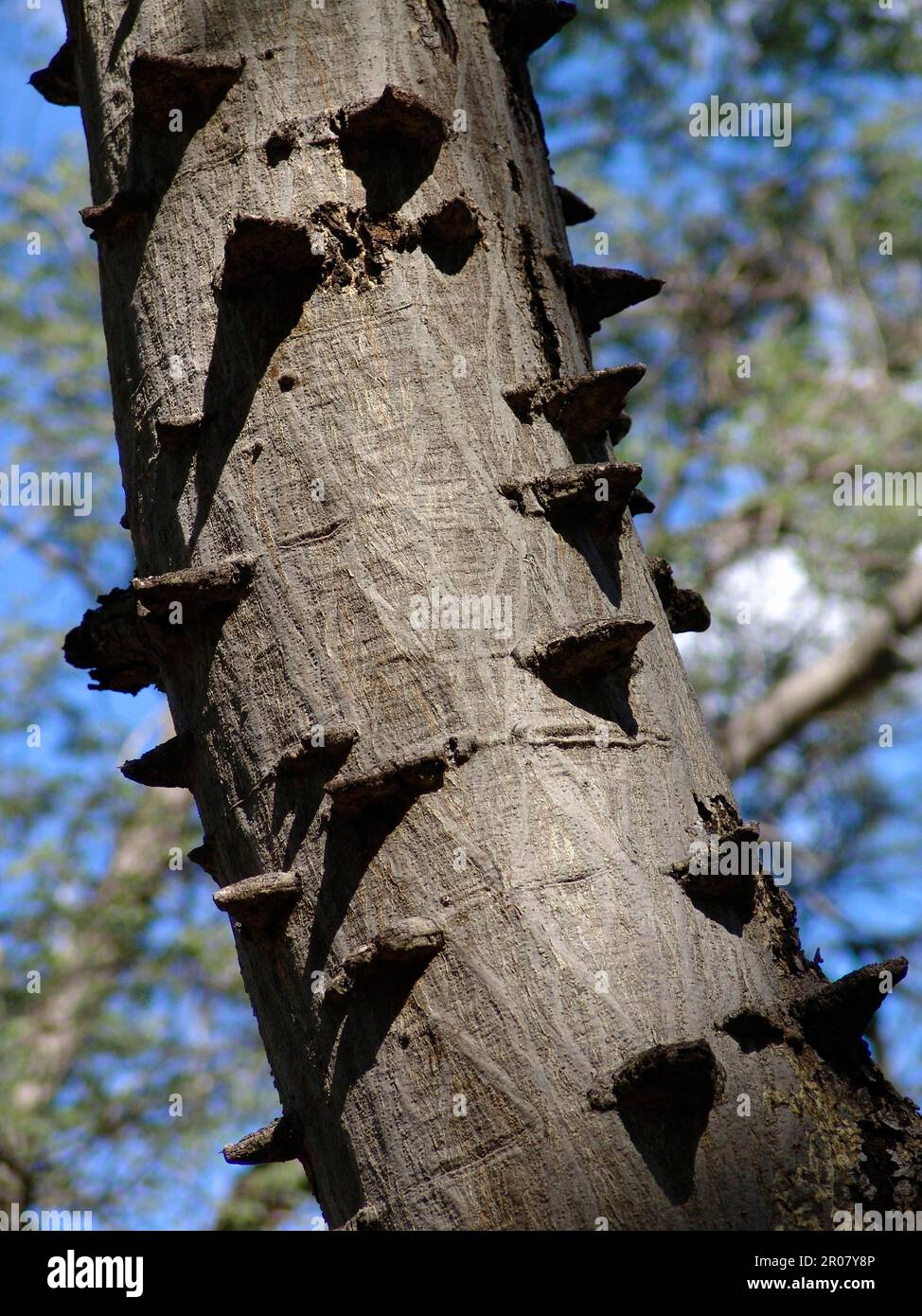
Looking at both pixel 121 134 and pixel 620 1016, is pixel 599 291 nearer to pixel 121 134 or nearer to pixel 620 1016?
pixel 121 134

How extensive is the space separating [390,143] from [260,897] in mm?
1028

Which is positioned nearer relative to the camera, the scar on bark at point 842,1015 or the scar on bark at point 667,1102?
the scar on bark at point 667,1102

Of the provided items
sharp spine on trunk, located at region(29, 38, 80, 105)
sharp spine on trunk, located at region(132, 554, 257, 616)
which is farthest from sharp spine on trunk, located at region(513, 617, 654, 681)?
sharp spine on trunk, located at region(29, 38, 80, 105)

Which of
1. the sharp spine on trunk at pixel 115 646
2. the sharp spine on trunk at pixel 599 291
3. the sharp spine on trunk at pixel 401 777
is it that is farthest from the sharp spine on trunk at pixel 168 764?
the sharp spine on trunk at pixel 599 291

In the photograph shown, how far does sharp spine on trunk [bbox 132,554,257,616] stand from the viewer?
1.50 m

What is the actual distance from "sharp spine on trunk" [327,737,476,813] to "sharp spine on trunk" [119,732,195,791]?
0.31m

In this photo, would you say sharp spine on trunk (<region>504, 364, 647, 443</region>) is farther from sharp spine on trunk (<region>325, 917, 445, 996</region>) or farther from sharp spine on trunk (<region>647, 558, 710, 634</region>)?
sharp spine on trunk (<region>325, 917, 445, 996</region>)

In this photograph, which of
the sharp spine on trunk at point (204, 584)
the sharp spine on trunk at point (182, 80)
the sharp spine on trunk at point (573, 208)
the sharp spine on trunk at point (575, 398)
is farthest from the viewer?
the sharp spine on trunk at point (573, 208)

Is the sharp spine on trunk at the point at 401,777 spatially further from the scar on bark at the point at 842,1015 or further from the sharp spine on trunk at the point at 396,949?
the scar on bark at the point at 842,1015

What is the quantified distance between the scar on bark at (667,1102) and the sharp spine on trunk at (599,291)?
1.10 m

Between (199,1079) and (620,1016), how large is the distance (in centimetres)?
850

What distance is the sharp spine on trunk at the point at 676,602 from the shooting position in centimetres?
183

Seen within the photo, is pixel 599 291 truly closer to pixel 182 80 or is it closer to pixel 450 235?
pixel 450 235

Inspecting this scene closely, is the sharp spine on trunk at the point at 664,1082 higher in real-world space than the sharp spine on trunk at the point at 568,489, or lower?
lower
